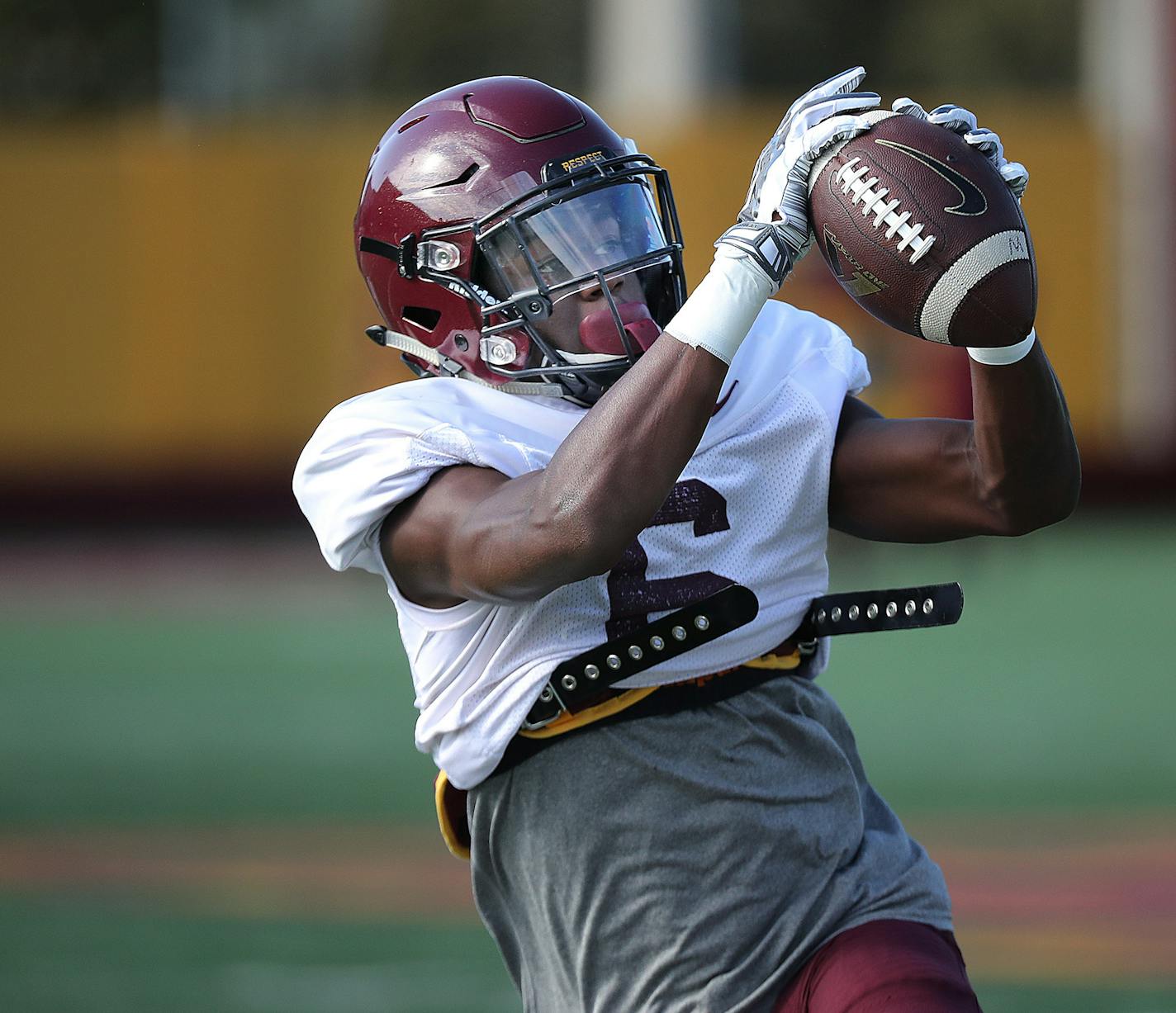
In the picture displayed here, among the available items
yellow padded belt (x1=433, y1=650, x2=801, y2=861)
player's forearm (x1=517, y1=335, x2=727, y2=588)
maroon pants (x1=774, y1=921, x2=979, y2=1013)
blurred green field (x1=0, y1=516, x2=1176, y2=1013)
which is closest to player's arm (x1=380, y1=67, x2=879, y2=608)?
player's forearm (x1=517, y1=335, x2=727, y2=588)

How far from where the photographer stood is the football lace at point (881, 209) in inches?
99.2

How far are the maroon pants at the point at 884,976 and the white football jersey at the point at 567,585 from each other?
44 centimetres

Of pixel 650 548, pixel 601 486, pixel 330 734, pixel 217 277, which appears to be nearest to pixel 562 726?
pixel 650 548

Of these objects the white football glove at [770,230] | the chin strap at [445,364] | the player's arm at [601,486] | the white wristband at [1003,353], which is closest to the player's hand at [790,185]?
the white football glove at [770,230]

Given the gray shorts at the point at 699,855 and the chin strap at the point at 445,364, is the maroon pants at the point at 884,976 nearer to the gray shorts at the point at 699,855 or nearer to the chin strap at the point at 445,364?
the gray shorts at the point at 699,855

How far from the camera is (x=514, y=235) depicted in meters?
2.87

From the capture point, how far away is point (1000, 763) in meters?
8.34

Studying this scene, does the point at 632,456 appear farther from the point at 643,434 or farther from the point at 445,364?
the point at 445,364

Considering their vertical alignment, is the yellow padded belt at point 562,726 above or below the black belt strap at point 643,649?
below

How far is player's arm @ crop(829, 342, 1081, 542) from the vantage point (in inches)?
107

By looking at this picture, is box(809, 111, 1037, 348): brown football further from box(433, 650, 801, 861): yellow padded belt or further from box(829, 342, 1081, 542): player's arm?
box(433, 650, 801, 861): yellow padded belt

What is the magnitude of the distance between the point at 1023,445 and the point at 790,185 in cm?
53

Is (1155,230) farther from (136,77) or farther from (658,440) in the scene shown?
(658,440)

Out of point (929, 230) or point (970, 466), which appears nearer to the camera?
point (929, 230)
